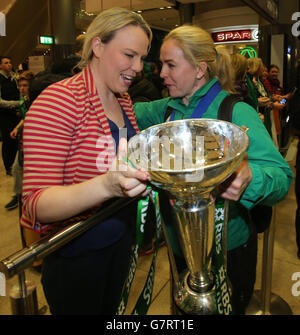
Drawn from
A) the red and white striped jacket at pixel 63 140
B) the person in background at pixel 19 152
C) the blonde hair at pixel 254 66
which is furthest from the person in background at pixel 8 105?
the red and white striped jacket at pixel 63 140

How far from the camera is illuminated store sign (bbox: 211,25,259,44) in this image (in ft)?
31.7

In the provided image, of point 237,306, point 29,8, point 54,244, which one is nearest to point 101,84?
point 54,244

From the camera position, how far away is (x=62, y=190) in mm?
803

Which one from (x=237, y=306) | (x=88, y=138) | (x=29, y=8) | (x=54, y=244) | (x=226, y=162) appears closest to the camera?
(x=226, y=162)

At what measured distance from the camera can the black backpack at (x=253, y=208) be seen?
1.16 m

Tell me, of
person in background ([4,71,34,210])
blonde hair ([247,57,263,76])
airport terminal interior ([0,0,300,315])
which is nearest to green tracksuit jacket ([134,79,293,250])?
airport terminal interior ([0,0,300,315])

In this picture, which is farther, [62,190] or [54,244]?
[62,190]

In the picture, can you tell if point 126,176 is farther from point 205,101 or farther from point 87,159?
point 205,101

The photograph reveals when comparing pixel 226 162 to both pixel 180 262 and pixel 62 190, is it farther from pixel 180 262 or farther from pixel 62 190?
pixel 180 262

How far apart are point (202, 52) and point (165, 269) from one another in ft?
5.96

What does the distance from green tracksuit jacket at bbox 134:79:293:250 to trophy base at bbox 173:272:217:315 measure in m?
0.28

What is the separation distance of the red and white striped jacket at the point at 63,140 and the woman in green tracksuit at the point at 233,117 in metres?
0.44

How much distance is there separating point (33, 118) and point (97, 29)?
454 mm

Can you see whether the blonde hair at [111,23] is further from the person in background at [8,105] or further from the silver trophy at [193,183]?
the person in background at [8,105]
